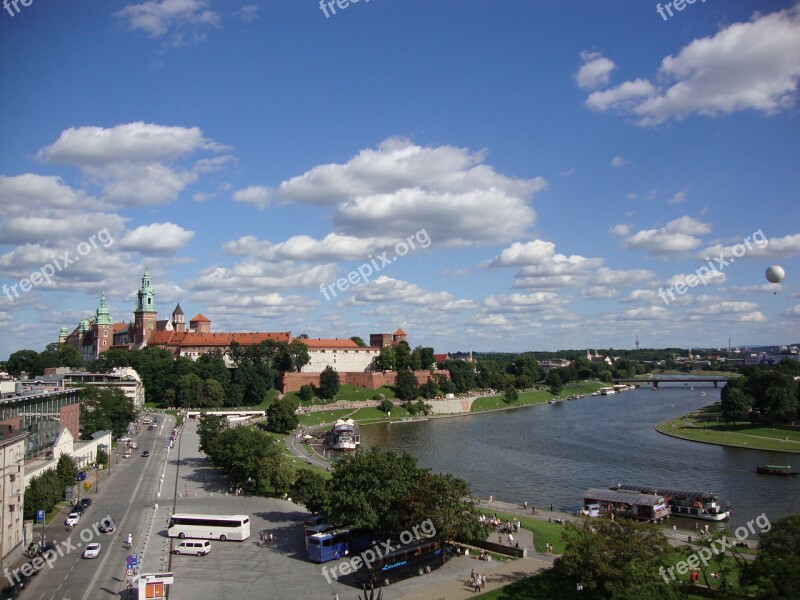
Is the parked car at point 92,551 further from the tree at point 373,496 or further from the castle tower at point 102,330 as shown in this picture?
the castle tower at point 102,330

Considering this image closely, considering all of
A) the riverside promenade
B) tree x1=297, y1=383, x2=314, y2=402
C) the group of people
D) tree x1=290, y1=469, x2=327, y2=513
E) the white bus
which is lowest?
the riverside promenade

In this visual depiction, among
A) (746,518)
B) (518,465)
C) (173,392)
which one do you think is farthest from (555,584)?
(173,392)

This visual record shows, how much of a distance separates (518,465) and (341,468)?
28.6m

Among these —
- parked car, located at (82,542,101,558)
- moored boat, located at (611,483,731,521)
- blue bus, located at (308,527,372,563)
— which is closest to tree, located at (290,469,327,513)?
blue bus, located at (308,527,372,563)

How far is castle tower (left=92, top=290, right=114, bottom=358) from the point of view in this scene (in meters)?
127

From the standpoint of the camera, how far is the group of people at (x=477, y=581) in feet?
80.2

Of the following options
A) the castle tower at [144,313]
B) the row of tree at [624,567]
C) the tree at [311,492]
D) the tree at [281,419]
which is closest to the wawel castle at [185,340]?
the castle tower at [144,313]

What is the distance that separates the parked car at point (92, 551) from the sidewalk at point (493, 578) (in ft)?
43.7

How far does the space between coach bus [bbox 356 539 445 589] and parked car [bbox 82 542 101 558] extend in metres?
11.1

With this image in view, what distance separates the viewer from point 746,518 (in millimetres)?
38438

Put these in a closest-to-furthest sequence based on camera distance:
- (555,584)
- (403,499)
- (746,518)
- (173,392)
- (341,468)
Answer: (555,584)
(403,499)
(341,468)
(746,518)
(173,392)

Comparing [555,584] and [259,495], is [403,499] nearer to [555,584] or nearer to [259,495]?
[555,584]

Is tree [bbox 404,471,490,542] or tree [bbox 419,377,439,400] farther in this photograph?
tree [bbox 419,377,439,400]

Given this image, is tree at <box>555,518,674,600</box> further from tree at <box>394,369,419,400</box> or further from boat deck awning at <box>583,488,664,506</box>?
tree at <box>394,369,419,400</box>
